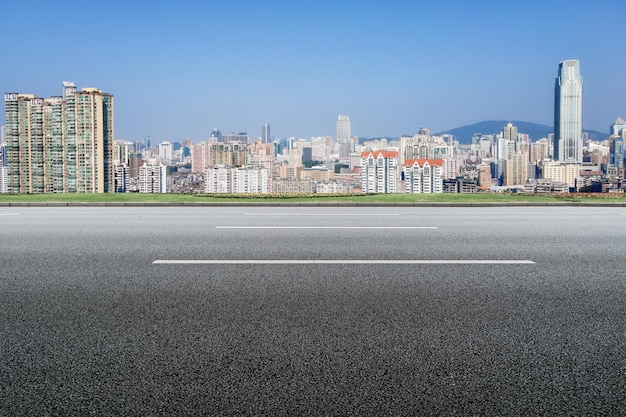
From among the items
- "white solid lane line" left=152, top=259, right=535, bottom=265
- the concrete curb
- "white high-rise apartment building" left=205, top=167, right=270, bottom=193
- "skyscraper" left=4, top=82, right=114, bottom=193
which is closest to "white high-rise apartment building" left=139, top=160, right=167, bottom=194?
"skyscraper" left=4, top=82, right=114, bottom=193

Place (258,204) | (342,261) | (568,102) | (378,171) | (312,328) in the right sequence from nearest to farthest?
(312,328) → (342,261) → (258,204) → (378,171) → (568,102)

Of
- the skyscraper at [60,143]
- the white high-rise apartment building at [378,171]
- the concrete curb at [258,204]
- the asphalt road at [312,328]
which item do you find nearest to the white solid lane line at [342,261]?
the asphalt road at [312,328]

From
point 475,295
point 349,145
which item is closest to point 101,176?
point 475,295

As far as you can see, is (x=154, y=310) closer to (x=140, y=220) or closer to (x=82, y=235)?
(x=82, y=235)

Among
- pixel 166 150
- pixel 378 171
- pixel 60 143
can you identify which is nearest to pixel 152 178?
pixel 60 143

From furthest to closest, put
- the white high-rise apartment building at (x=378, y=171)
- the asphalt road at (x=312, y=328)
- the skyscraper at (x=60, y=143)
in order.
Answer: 1. the white high-rise apartment building at (x=378, y=171)
2. the skyscraper at (x=60, y=143)
3. the asphalt road at (x=312, y=328)

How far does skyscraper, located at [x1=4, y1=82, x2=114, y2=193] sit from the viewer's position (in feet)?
Result: 108

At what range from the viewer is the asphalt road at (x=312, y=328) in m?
2.79

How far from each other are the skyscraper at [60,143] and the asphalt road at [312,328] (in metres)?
28.1

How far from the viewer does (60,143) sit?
34.5 meters

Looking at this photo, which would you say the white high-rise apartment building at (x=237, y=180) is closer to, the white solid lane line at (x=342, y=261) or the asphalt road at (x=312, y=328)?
the asphalt road at (x=312, y=328)

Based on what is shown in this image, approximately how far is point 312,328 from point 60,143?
34834 millimetres

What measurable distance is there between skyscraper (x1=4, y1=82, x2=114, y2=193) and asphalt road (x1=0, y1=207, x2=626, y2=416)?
1108 inches

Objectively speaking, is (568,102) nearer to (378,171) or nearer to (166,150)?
(166,150)
